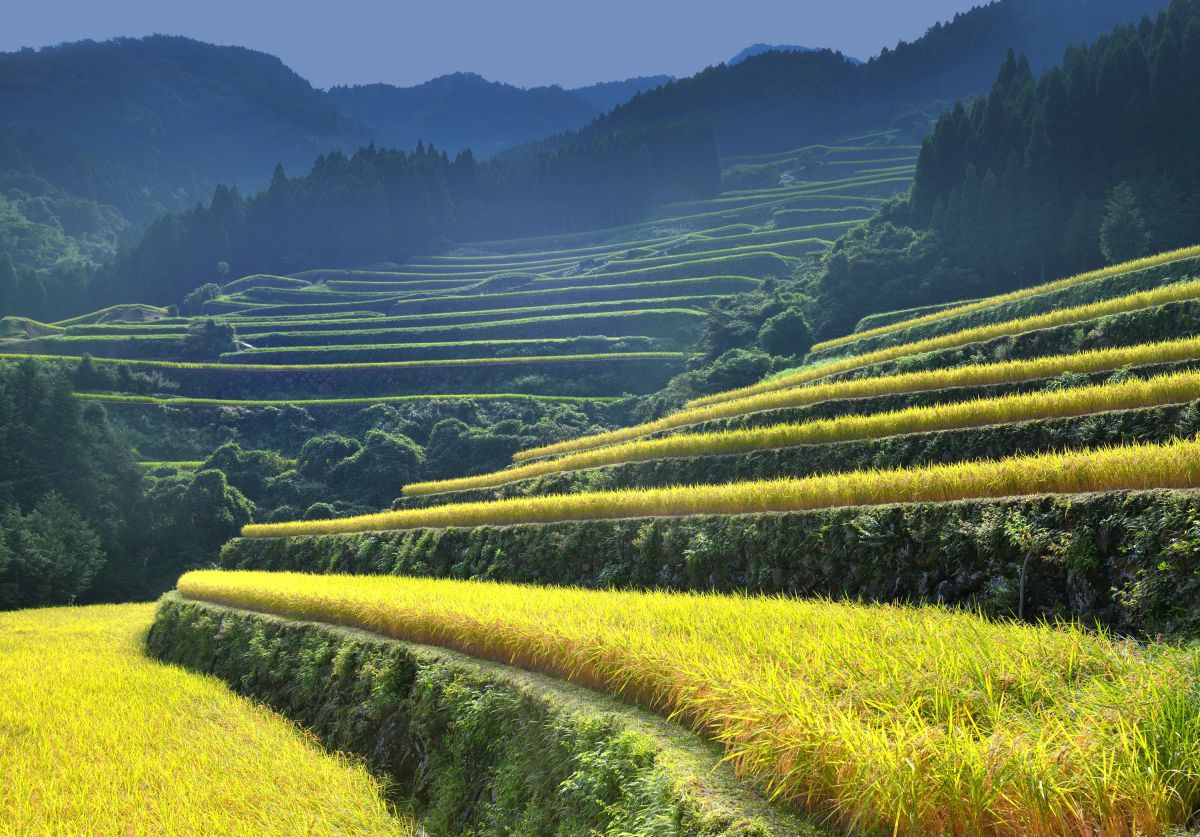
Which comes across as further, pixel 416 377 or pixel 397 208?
pixel 397 208

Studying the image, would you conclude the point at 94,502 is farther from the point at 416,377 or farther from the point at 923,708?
the point at 923,708

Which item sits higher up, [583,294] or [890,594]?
[890,594]

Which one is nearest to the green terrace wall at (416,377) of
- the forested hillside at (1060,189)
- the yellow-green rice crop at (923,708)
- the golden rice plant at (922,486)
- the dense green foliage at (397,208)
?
the forested hillside at (1060,189)

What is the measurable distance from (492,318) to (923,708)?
95086 millimetres

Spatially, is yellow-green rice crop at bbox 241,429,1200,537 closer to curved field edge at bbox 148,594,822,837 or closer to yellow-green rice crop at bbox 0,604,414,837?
curved field edge at bbox 148,594,822,837

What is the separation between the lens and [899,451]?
16.7 metres

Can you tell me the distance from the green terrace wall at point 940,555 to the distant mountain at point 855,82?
7064 inches

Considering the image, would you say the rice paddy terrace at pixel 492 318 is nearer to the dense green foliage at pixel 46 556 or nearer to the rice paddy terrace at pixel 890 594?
the dense green foliage at pixel 46 556

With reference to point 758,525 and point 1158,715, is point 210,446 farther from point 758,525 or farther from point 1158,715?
point 1158,715

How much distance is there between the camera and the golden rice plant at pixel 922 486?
871 centimetres

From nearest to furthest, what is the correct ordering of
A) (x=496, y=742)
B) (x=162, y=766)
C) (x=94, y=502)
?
(x=496, y=742) < (x=162, y=766) < (x=94, y=502)

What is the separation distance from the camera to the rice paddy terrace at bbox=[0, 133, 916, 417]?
3123 inches

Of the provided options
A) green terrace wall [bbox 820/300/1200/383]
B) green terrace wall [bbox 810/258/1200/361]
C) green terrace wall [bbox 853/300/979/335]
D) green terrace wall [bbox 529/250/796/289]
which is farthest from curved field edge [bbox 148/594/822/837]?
green terrace wall [bbox 529/250/796/289]

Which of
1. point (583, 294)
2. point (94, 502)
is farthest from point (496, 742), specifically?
point (583, 294)
